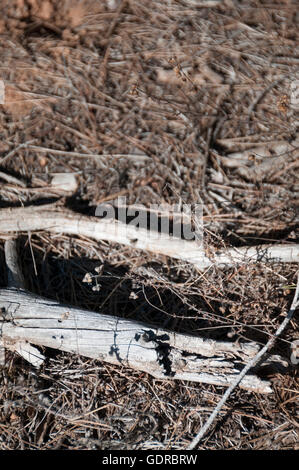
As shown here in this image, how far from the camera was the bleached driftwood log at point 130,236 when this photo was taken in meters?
2.50

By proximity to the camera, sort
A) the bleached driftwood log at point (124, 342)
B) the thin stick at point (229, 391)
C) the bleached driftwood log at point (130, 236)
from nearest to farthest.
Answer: the thin stick at point (229, 391) < the bleached driftwood log at point (124, 342) < the bleached driftwood log at point (130, 236)

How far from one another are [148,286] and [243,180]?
36.3 inches

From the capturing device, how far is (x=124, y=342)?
228 centimetres

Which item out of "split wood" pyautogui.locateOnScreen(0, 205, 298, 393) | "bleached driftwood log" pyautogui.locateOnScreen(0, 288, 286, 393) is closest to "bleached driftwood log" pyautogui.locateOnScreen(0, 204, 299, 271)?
"split wood" pyautogui.locateOnScreen(0, 205, 298, 393)

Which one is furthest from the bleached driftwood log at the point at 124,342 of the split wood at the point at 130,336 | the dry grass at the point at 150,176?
the dry grass at the point at 150,176

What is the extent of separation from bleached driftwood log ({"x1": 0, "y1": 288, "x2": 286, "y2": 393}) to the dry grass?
0.10m

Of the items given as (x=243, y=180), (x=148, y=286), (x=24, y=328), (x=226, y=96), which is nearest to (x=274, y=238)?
(x=243, y=180)

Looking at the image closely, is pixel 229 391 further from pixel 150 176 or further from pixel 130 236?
pixel 150 176

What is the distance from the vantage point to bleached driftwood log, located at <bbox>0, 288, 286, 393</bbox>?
2221mm

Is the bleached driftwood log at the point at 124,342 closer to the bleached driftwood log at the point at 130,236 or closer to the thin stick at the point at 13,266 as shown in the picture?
the thin stick at the point at 13,266

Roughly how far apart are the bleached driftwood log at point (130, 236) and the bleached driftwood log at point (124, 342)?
47 cm

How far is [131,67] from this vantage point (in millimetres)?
3098

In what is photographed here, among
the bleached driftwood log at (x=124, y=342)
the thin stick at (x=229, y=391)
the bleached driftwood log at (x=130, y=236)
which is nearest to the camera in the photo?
the thin stick at (x=229, y=391)
